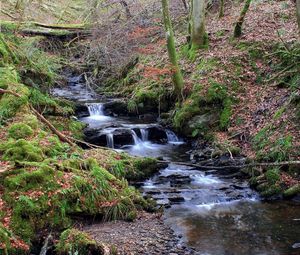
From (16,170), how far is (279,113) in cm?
751

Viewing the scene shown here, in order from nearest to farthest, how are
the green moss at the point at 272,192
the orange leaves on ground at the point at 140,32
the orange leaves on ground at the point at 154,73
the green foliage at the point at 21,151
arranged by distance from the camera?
the green foliage at the point at 21,151
the green moss at the point at 272,192
the orange leaves on ground at the point at 154,73
the orange leaves on ground at the point at 140,32

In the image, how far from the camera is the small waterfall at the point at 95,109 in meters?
16.7

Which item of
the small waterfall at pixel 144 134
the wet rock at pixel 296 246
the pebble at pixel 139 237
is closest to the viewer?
the pebble at pixel 139 237

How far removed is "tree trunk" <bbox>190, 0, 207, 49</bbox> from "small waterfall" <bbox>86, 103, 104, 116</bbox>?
456 cm

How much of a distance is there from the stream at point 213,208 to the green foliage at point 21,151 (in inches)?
106

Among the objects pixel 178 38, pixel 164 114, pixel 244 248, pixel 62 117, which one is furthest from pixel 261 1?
pixel 244 248

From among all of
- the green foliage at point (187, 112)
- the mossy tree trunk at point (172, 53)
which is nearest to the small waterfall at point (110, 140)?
the green foliage at point (187, 112)

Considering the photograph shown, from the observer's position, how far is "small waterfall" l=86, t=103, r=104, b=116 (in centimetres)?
1667

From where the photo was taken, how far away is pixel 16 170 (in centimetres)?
684

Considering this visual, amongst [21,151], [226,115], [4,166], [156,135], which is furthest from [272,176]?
[4,166]

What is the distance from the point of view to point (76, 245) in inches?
220

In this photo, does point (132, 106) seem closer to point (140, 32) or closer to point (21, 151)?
point (140, 32)

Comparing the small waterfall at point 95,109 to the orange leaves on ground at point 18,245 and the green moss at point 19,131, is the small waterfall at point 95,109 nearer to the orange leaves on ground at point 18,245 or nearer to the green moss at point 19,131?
the green moss at point 19,131

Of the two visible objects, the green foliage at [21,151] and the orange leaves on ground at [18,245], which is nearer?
the orange leaves on ground at [18,245]
